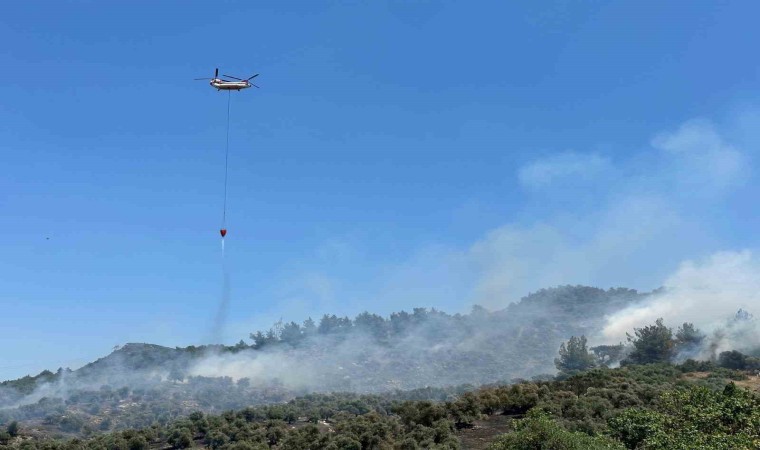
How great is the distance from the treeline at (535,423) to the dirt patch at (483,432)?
2.80 ft

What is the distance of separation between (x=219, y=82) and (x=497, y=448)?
45.8 metres

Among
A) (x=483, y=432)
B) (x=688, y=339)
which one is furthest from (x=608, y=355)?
(x=483, y=432)

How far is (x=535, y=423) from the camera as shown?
1486 inches

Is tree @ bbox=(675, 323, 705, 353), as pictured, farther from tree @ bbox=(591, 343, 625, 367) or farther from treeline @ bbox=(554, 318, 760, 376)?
tree @ bbox=(591, 343, 625, 367)

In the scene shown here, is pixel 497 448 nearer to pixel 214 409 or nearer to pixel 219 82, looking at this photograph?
pixel 219 82

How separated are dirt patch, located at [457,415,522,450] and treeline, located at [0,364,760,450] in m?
0.85

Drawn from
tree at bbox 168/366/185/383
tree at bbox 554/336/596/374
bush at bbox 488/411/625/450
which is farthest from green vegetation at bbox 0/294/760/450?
tree at bbox 554/336/596/374

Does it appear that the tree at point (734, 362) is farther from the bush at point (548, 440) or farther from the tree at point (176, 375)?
the tree at point (176, 375)

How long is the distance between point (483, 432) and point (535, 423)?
57.0 feet

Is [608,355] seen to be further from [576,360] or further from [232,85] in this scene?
[232,85]

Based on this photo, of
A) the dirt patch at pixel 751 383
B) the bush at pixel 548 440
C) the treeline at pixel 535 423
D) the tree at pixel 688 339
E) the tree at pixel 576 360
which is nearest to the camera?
the bush at pixel 548 440

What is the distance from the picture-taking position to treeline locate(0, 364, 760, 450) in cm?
3812

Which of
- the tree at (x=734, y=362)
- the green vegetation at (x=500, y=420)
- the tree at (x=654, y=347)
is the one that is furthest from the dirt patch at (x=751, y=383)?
the tree at (x=654, y=347)

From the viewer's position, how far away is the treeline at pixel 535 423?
38125 millimetres
